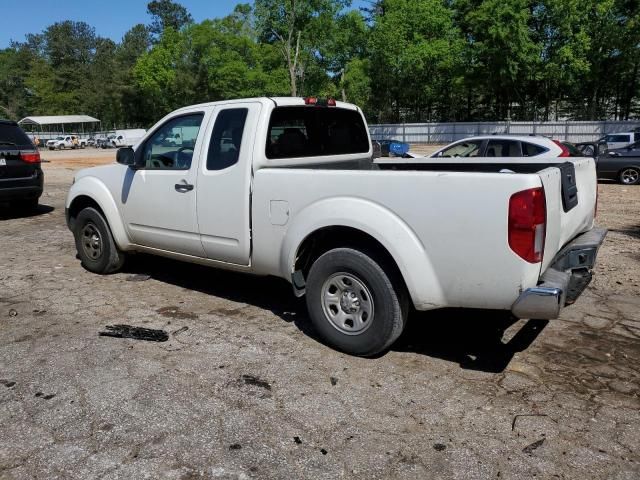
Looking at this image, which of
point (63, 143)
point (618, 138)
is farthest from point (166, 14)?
point (618, 138)

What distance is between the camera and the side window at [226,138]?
4.75m

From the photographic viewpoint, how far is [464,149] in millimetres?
11797

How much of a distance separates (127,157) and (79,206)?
1364mm

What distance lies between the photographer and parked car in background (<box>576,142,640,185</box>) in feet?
49.6

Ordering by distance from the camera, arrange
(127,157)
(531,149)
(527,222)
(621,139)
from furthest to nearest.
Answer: (621,139)
(531,149)
(127,157)
(527,222)

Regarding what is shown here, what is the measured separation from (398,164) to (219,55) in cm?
5201

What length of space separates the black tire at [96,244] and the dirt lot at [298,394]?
657 millimetres

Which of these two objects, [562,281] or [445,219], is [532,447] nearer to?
[562,281]

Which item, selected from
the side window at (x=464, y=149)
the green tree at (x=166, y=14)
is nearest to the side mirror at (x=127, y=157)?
the side window at (x=464, y=149)

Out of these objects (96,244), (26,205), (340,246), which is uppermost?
(340,246)

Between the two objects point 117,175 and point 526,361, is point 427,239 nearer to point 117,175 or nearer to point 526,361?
point 526,361

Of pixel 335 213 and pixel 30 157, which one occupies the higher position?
pixel 30 157

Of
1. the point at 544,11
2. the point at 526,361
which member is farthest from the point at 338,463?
the point at 544,11

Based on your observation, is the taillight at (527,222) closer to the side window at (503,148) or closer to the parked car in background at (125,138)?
the side window at (503,148)
